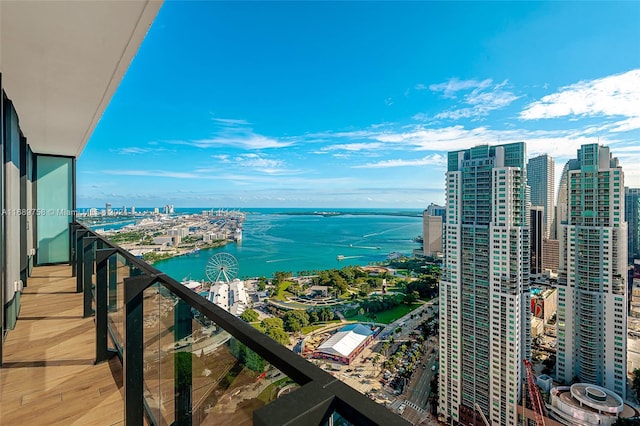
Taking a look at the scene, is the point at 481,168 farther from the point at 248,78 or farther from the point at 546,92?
the point at 248,78

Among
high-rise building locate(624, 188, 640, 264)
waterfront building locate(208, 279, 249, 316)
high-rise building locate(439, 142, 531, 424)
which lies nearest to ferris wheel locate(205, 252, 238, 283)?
waterfront building locate(208, 279, 249, 316)

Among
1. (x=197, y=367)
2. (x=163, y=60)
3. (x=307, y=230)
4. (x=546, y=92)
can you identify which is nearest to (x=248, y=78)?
(x=163, y=60)

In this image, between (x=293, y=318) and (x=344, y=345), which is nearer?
(x=344, y=345)

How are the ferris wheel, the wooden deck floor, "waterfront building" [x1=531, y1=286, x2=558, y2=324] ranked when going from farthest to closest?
"waterfront building" [x1=531, y1=286, x2=558, y2=324]
the ferris wheel
the wooden deck floor

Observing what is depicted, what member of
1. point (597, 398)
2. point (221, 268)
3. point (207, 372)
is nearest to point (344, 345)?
point (221, 268)

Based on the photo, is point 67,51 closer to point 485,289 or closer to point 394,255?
point 485,289

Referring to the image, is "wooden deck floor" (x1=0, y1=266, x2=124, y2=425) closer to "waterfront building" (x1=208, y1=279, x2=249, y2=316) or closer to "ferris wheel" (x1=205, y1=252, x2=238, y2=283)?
"waterfront building" (x1=208, y1=279, x2=249, y2=316)
